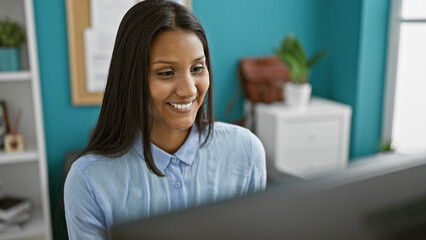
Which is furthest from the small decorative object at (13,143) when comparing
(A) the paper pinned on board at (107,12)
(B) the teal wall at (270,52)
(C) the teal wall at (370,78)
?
(C) the teal wall at (370,78)

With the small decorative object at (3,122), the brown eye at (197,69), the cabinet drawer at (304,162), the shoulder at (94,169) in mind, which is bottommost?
the cabinet drawer at (304,162)

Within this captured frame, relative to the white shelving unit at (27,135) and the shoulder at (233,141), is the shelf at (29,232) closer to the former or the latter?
the white shelving unit at (27,135)

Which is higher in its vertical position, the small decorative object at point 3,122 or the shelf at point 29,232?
the small decorative object at point 3,122

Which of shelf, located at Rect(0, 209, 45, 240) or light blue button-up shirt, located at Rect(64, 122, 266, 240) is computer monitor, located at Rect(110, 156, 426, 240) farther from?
shelf, located at Rect(0, 209, 45, 240)

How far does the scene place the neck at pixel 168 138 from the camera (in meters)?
0.96

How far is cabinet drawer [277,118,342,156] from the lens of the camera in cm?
249

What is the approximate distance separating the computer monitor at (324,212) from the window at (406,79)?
7.69 feet

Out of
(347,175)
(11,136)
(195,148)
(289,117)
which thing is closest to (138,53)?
(195,148)

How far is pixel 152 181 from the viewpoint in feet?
3.02

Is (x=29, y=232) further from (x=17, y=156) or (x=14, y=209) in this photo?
(x=17, y=156)

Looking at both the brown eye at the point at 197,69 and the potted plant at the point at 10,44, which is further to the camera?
the potted plant at the point at 10,44

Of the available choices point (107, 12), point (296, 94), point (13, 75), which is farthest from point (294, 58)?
point (13, 75)

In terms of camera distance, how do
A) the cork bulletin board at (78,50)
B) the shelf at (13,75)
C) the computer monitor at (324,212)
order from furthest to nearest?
the cork bulletin board at (78,50), the shelf at (13,75), the computer monitor at (324,212)

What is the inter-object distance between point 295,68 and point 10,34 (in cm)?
146
